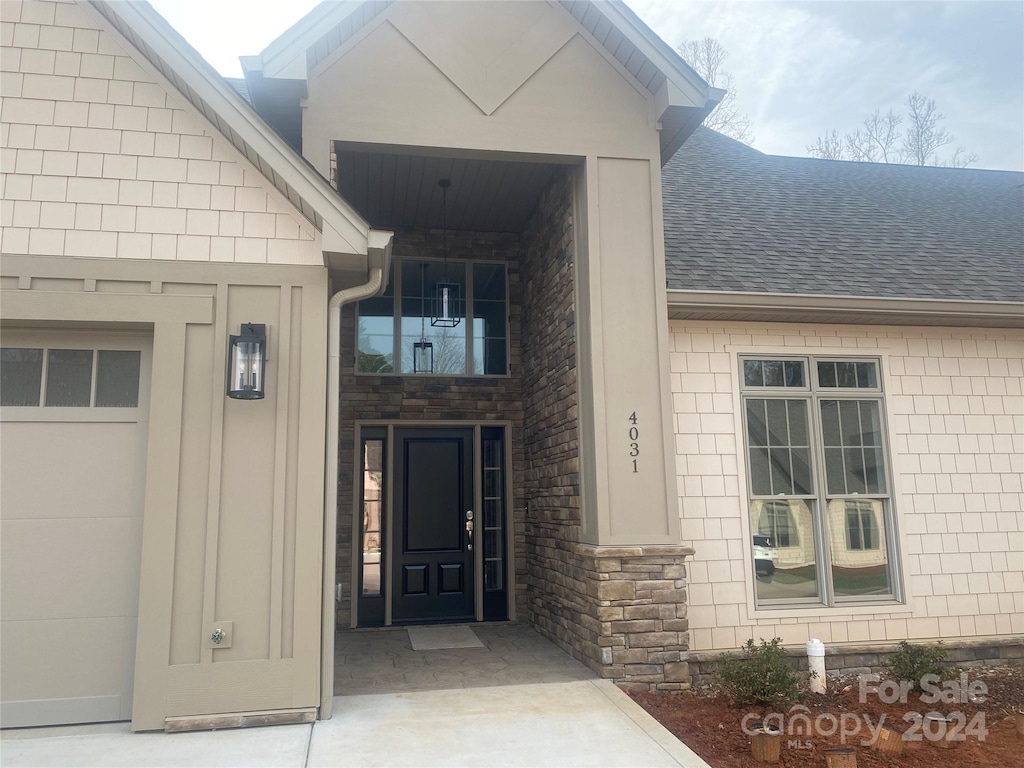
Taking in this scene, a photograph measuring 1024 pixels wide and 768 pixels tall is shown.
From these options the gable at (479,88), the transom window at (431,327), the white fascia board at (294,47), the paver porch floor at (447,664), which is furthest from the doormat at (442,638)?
the white fascia board at (294,47)

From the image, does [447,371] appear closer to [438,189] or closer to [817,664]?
[438,189]

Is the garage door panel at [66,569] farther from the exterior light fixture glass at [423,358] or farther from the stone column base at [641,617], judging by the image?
the exterior light fixture glass at [423,358]

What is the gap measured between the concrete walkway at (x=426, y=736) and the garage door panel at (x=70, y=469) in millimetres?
1220

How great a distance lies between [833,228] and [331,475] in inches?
236

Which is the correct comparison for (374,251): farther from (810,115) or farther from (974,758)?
(810,115)

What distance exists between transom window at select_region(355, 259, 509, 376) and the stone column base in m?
3.18

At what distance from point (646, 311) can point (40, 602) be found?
4370 mm

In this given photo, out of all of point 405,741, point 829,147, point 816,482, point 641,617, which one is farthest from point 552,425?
point 829,147

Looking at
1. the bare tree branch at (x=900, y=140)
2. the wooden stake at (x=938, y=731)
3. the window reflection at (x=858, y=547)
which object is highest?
the bare tree branch at (x=900, y=140)

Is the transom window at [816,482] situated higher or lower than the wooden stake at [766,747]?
higher

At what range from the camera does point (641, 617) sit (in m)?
5.28

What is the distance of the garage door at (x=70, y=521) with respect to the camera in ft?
13.7

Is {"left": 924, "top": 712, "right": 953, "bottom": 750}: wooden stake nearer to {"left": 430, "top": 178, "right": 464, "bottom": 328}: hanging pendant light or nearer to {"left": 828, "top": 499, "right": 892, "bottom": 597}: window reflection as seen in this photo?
{"left": 828, "top": 499, "right": 892, "bottom": 597}: window reflection

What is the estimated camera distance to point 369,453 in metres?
7.71
